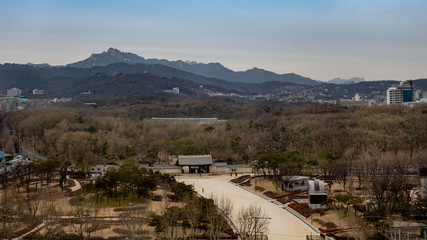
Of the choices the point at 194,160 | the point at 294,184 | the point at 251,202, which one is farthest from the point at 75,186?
the point at 294,184

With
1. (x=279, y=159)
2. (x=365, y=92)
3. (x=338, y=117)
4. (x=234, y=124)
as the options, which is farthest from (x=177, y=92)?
(x=279, y=159)

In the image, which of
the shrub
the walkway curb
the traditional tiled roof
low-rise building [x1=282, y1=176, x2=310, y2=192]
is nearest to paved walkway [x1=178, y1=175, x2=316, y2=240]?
the walkway curb

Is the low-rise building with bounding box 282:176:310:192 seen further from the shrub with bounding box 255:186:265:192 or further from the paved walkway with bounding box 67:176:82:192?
the paved walkway with bounding box 67:176:82:192

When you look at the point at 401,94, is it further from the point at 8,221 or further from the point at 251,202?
the point at 8,221

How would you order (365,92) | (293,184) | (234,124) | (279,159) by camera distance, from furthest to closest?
(365,92), (234,124), (279,159), (293,184)

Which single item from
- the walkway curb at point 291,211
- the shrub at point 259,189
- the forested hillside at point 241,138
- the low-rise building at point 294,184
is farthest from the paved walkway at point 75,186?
the low-rise building at point 294,184

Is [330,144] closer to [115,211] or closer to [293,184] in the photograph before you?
[293,184]

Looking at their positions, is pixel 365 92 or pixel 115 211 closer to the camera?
pixel 115 211

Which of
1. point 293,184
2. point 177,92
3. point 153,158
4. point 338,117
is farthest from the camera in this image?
point 177,92
